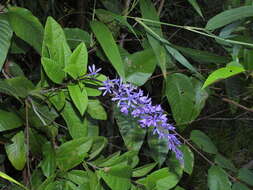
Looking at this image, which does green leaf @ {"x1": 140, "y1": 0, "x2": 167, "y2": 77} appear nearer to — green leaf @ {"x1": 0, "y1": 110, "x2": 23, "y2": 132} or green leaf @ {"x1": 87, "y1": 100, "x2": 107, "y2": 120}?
green leaf @ {"x1": 87, "y1": 100, "x2": 107, "y2": 120}

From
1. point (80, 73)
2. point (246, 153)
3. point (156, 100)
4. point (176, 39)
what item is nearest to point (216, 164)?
point (156, 100)

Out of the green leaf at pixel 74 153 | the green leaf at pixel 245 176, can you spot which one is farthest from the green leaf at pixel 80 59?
the green leaf at pixel 245 176

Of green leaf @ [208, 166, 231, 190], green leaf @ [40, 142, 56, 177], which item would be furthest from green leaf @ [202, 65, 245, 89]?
green leaf @ [208, 166, 231, 190]

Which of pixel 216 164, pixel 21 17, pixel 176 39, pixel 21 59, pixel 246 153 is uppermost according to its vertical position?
pixel 21 17

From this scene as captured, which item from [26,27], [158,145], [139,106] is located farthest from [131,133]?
[26,27]

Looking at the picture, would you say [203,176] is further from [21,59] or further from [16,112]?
[16,112]

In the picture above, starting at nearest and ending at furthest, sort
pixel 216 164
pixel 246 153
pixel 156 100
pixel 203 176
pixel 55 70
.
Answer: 1. pixel 55 70
2. pixel 216 164
3. pixel 156 100
4. pixel 203 176
5. pixel 246 153

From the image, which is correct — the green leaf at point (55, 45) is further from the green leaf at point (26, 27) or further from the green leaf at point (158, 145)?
the green leaf at point (158, 145)
